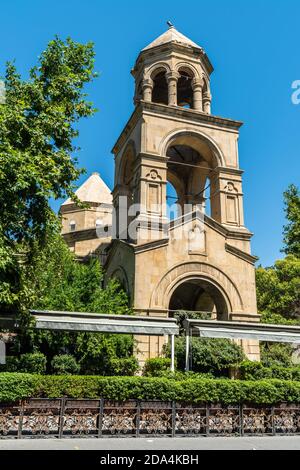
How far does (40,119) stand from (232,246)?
36.8ft

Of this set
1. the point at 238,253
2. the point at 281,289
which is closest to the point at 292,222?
the point at 281,289

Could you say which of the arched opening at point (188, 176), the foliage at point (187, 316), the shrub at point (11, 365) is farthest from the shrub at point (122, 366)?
the arched opening at point (188, 176)

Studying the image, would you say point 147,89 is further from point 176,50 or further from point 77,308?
point 77,308

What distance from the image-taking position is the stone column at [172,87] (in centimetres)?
2261

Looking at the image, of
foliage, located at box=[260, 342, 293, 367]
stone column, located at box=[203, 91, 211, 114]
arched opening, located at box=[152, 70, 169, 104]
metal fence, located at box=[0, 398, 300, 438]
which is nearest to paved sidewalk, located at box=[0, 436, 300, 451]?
metal fence, located at box=[0, 398, 300, 438]

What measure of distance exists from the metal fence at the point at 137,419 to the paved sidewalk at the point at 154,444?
347 mm

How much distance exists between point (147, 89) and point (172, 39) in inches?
131

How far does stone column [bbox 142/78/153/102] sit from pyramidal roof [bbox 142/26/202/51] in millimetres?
2188

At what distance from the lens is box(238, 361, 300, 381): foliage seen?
16703mm

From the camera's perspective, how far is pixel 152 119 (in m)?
21.7

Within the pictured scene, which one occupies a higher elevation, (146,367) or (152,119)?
(152,119)

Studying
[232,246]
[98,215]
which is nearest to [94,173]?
[98,215]

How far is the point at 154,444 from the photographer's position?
32.9ft

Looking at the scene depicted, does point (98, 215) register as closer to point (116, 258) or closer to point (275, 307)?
point (116, 258)
